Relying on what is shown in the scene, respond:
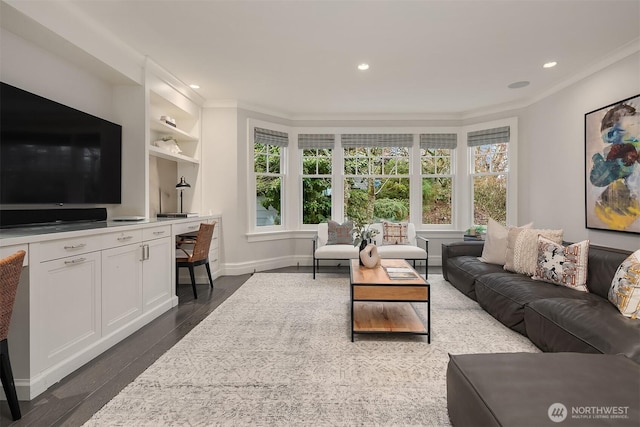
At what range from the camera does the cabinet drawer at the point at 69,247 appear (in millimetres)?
1839

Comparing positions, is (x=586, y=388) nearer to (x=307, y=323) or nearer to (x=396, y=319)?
(x=396, y=319)

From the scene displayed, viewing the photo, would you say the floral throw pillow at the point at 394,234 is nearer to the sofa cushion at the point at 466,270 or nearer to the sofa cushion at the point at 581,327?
the sofa cushion at the point at 466,270

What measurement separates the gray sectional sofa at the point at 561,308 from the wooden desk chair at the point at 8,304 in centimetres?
305

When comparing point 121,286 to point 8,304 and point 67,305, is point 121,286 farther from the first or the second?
point 8,304

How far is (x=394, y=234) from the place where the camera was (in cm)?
502

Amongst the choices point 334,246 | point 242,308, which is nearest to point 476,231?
point 334,246

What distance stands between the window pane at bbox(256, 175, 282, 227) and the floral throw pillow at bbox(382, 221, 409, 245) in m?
1.83

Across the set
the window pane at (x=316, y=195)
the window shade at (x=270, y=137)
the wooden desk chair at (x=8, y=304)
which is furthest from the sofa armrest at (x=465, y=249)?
the wooden desk chair at (x=8, y=304)

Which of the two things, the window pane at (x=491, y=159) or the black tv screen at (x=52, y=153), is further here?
the window pane at (x=491, y=159)

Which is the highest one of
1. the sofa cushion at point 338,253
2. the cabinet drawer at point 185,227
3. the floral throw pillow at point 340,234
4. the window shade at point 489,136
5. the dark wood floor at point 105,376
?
the window shade at point 489,136

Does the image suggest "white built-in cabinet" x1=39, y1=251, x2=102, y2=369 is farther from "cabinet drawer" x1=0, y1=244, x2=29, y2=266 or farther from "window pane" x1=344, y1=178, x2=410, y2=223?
"window pane" x1=344, y1=178, x2=410, y2=223

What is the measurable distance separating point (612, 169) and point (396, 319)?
2751mm

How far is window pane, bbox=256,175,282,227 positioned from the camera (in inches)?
204

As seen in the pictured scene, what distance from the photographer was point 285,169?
17.8 feet
